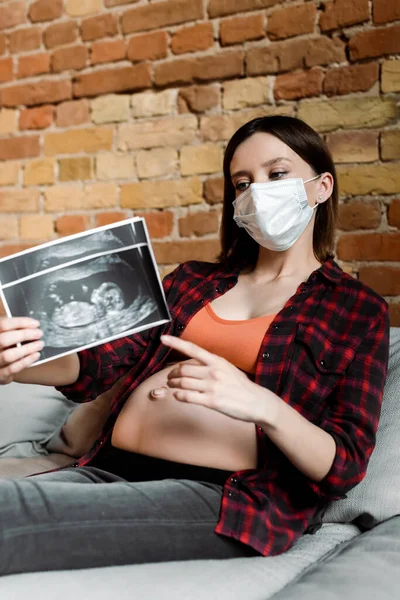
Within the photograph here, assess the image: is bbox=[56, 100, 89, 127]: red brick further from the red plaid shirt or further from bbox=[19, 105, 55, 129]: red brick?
the red plaid shirt

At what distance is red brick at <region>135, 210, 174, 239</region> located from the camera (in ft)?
6.48

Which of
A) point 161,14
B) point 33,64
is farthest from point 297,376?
point 33,64

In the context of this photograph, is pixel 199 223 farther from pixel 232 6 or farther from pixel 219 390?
pixel 219 390

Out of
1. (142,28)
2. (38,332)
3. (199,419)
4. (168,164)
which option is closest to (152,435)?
(199,419)

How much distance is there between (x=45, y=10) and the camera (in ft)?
7.18

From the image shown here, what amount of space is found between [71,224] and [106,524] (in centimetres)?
134

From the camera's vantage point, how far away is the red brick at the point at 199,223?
1.91 metres

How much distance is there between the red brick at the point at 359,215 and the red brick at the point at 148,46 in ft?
2.38

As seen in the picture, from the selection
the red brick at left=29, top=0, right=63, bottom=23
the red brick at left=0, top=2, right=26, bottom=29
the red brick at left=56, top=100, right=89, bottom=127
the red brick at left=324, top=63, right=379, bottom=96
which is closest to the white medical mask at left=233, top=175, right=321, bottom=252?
the red brick at left=324, top=63, right=379, bottom=96

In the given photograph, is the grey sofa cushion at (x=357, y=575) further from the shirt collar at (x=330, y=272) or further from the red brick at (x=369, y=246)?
the red brick at (x=369, y=246)

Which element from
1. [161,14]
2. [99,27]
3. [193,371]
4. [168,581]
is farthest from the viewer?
[99,27]

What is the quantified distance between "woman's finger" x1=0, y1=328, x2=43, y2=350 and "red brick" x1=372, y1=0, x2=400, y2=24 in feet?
4.00

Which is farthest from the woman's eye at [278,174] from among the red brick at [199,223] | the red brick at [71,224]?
the red brick at [71,224]

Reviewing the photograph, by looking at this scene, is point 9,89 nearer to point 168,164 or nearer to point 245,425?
point 168,164
